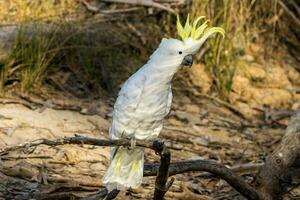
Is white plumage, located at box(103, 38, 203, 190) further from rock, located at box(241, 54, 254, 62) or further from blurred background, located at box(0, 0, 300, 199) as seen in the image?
rock, located at box(241, 54, 254, 62)

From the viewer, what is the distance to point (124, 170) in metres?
2.38

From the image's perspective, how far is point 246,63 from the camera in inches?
210

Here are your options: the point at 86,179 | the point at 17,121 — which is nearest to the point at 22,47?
the point at 17,121

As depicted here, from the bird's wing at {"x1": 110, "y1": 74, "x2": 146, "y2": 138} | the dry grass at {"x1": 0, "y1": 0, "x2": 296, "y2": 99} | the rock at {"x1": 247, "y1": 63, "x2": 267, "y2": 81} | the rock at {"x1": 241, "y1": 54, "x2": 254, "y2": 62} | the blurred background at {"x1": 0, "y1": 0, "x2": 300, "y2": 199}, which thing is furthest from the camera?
the rock at {"x1": 241, "y1": 54, "x2": 254, "y2": 62}

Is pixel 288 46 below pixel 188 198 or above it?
above

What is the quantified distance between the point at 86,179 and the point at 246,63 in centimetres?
239

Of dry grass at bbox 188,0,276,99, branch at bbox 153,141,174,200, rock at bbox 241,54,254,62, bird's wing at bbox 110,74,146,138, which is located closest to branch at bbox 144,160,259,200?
branch at bbox 153,141,174,200

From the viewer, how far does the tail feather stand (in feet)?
7.75

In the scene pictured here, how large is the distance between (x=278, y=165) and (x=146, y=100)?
111cm

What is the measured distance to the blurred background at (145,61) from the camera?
392 cm

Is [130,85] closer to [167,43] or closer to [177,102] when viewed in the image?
[167,43]

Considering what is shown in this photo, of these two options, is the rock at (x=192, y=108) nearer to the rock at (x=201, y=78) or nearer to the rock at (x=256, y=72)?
the rock at (x=201, y=78)

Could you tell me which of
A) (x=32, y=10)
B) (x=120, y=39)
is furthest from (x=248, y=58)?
(x=32, y=10)

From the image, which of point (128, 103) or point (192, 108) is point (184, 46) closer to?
point (128, 103)
